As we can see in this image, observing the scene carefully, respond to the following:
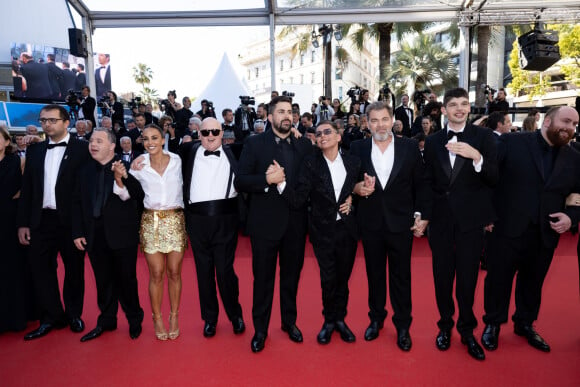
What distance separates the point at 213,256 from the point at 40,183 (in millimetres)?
1622

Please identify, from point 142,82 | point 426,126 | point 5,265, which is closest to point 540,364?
point 5,265

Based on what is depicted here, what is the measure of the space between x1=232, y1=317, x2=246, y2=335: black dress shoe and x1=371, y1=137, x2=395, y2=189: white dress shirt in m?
1.74

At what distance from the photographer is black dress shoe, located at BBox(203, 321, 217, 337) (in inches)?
142

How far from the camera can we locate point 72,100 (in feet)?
33.3

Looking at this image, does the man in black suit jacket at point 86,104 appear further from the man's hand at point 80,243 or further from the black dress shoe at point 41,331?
the man's hand at point 80,243

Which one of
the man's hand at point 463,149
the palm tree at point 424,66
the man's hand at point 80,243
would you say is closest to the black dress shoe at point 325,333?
the man's hand at point 463,149

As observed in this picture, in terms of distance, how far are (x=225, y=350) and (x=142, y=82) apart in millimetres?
53922

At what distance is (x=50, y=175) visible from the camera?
362 cm

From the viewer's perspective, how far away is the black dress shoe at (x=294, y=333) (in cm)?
346

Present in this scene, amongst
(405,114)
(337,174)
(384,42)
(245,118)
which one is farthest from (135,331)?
(384,42)

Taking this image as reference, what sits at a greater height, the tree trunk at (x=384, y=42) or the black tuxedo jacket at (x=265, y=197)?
the tree trunk at (x=384, y=42)

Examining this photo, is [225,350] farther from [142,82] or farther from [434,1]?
[142,82]

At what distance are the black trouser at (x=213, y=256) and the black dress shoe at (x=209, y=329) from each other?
4 centimetres

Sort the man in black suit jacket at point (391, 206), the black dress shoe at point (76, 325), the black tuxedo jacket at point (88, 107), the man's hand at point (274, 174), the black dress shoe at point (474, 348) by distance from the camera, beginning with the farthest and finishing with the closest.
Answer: the black tuxedo jacket at point (88, 107) < the black dress shoe at point (76, 325) < the man in black suit jacket at point (391, 206) < the black dress shoe at point (474, 348) < the man's hand at point (274, 174)
